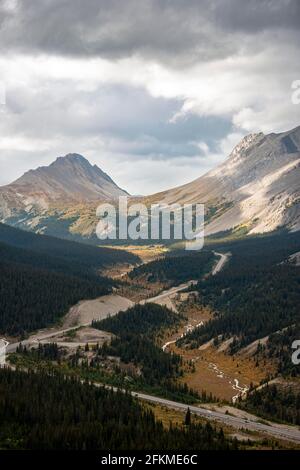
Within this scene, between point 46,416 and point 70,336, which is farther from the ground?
point 70,336

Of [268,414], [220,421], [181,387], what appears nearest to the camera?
[220,421]

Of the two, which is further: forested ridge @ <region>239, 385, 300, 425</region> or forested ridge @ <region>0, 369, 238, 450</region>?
forested ridge @ <region>239, 385, 300, 425</region>

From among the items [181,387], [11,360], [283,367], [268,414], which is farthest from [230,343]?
[11,360]

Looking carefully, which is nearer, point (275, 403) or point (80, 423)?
point (80, 423)

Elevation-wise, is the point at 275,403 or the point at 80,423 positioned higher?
the point at 80,423

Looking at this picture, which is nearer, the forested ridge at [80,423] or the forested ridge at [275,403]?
the forested ridge at [80,423]
